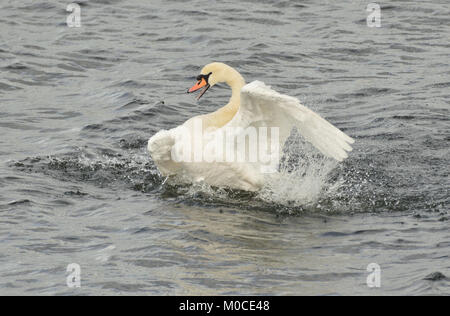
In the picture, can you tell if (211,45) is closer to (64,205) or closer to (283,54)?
(283,54)

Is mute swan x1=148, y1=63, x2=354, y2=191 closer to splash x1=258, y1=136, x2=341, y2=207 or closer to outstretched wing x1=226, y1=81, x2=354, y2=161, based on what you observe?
outstretched wing x1=226, y1=81, x2=354, y2=161

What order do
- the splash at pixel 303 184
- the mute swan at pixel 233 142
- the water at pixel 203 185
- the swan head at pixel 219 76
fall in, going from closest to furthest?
the water at pixel 203 185, the mute swan at pixel 233 142, the splash at pixel 303 184, the swan head at pixel 219 76

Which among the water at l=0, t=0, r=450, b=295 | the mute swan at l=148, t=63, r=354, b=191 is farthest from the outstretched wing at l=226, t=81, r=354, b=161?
the water at l=0, t=0, r=450, b=295

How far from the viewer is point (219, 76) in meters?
9.15

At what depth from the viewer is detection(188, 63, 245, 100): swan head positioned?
29.7 ft

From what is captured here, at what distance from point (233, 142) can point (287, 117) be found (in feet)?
1.92

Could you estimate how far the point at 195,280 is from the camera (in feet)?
22.6

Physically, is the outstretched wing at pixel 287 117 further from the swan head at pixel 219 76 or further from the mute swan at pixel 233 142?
the swan head at pixel 219 76

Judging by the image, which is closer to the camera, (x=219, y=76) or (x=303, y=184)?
(x=303, y=184)

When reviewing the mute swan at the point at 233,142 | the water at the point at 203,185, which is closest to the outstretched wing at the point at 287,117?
the mute swan at the point at 233,142

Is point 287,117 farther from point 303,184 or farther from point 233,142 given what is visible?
point 303,184

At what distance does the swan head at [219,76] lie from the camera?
9047mm

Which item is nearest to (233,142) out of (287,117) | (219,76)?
(287,117)
